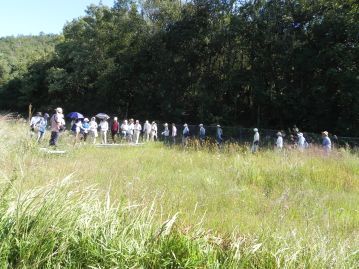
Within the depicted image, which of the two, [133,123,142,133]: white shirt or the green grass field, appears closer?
the green grass field

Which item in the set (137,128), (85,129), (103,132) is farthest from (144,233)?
(137,128)

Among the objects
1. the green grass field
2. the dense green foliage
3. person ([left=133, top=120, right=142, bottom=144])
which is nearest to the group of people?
person ([left=133, top=120, right=142, bottom=144])

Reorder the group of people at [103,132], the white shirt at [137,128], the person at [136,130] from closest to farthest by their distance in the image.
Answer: the group of people at [103,132], the person at [136,130], the white shirt at [137,128]

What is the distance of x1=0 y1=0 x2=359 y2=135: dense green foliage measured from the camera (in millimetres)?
35969

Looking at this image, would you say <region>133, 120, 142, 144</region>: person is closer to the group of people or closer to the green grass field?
the group of people

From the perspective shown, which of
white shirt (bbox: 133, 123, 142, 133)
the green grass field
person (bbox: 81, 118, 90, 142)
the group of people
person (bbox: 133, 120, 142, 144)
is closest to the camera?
the green grass field

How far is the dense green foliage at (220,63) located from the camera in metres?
36.0

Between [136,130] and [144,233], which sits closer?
[144,233]

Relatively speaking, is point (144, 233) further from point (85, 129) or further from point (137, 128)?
point (137, 128)

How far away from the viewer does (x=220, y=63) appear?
4303cm

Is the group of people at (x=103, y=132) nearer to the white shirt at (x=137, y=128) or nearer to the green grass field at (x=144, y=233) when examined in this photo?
the white shirt at (x=137, y=128)

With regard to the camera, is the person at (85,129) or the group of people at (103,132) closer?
the group of people at (103,132)

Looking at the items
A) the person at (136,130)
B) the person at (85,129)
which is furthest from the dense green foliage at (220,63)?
the person at (85,129)

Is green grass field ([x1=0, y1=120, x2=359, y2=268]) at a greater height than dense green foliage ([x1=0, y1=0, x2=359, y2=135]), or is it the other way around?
dense green foliage ([x1=0, y1=0, x2=359, y2=135])
